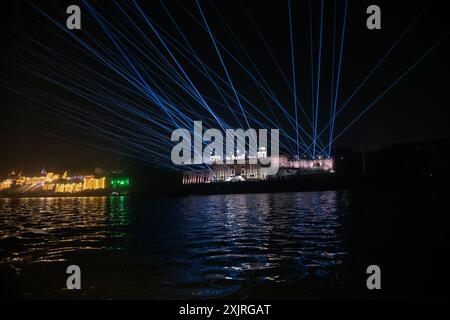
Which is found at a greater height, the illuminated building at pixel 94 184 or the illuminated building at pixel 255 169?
the illuminated building at pixel 255 169

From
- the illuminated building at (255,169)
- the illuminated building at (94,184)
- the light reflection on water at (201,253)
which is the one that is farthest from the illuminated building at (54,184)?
the light reflection on water at (201,253)

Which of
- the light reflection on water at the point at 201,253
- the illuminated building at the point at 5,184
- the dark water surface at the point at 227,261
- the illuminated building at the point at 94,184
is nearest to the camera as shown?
the dark water surface at the point at 227,261

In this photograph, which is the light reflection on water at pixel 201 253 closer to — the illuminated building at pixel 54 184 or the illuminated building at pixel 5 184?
the illuminated building at pixel 54 184

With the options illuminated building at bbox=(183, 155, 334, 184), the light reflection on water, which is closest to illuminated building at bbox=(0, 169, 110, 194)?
illuminated building at bbox=(183, 155, 334, 184)

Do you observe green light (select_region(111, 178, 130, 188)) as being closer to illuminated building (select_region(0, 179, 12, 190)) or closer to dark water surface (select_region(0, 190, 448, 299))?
illuminated building (select_region(0, 179, 12, 190))

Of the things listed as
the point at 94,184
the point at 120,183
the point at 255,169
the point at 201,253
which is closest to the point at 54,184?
the point at 94,184

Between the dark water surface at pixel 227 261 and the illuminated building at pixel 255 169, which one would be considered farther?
the illuminated building at pixel 255 169

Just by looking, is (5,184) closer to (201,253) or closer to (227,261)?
(201,253)

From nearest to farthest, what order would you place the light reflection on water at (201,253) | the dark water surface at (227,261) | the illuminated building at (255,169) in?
the dark water surface at (227,261) → the light reflection on water at (201,253) → the illuminated building at (255,169)

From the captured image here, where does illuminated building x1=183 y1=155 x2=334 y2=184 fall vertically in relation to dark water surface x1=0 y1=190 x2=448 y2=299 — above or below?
above

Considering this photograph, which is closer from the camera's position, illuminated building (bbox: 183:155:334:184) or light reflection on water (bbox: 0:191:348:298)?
light reflection on water (bbox: 0:191:348:298)

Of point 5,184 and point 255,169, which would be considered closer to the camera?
point 255,169

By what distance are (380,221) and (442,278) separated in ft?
30.9
